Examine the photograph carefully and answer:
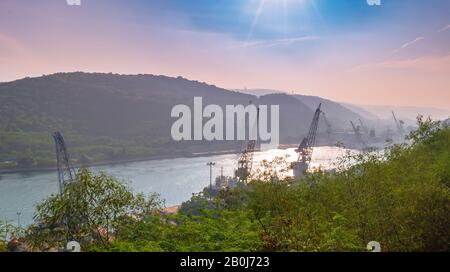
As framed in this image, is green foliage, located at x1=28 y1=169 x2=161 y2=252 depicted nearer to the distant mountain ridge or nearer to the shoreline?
the shoreline

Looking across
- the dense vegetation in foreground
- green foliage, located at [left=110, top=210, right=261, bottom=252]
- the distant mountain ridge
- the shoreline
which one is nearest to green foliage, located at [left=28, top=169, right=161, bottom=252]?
the dense vegetation in foreground

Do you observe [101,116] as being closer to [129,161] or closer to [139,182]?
[129,161]

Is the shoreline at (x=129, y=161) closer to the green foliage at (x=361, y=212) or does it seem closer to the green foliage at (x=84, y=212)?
the green foliage at (x=84, y=212)

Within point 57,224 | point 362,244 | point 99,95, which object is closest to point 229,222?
point 362,244

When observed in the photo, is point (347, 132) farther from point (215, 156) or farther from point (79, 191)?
point (79, 191)

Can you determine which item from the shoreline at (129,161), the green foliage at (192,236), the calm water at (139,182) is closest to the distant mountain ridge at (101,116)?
the shoreline at (129,161)
